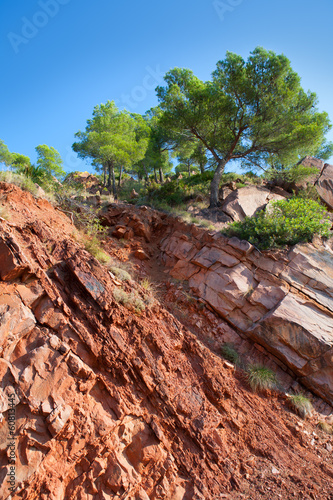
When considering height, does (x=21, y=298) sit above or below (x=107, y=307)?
below

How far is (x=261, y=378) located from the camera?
657 centimetres

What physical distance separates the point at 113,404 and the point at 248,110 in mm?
14318

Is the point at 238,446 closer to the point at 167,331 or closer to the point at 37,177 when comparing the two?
the point at 167,331

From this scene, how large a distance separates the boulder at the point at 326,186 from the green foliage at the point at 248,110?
1.62 metres

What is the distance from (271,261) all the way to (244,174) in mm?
9261

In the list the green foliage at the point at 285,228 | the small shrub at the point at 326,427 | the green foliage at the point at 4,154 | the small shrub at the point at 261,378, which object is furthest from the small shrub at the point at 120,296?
the green foliage at the point at 4,154

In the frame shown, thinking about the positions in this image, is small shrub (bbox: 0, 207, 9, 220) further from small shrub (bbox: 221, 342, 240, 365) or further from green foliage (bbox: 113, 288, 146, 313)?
small shrub (bbox: 221, 342, 240, 365)

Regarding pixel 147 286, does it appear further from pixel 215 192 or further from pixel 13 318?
pixel 215 192

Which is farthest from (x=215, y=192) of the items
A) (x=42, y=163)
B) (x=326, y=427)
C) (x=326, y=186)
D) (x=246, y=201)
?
(x=42, y=163)

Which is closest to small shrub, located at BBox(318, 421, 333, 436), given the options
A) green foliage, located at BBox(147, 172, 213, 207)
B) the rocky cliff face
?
the rocky cliff face

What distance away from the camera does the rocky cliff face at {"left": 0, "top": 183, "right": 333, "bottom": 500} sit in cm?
410

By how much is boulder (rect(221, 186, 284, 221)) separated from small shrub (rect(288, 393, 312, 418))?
7.16 meters

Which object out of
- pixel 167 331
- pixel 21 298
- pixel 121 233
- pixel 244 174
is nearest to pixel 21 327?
pixel 21 298

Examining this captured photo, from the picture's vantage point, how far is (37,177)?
31.7 ft
